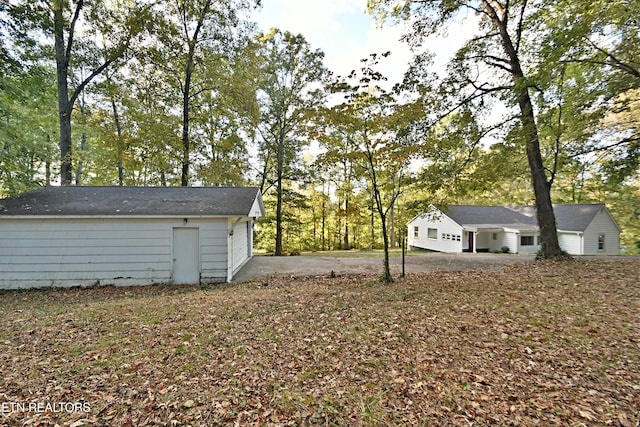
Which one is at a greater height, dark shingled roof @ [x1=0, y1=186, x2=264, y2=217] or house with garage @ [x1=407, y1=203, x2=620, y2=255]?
dark shingled roof @ [x1=0, y1=186, x2=264, y2=217]

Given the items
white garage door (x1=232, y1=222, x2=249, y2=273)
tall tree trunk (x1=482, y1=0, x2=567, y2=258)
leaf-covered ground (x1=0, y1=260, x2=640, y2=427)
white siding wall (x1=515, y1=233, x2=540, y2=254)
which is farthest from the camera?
white siding wall (x1=515, y1=233, x2=540, y2=254)

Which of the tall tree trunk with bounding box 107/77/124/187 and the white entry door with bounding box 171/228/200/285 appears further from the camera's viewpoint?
the tall tree trunk with bounding box 107/77/124/187

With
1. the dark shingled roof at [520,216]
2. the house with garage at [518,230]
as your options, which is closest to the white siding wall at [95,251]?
the house with garage at [518,230]

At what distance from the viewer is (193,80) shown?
14.3 meters

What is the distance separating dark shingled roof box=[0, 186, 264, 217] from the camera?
8.41m

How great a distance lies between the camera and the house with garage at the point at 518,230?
17975 mm

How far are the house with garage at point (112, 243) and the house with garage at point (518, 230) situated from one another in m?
14.3

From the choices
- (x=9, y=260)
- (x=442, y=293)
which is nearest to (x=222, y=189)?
(x=9, y=260)

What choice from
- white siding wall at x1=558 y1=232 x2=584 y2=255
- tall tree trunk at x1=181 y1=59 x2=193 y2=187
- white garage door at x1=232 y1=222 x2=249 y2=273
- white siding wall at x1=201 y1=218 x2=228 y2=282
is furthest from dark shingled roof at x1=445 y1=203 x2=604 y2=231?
tall tree trunk at x1=181 y1=59 x2=193 y2=187

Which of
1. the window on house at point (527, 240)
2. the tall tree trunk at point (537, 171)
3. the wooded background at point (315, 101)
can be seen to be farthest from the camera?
the window on house at point (527, 240)

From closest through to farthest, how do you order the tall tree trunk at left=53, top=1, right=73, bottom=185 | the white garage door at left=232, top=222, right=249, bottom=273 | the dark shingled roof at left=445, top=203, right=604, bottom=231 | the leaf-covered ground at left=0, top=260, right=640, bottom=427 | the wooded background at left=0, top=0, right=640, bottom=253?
the leaf-covered ground at left=0, top=260, right=640, bottom=427 < the wooded background at left=0, top=0, right=640, bottom=253 < the white garage door at left=232, top=222, right=249, bottom=273 < the tall tree trunk at left=53, top=1, right=73, bottom=185 < the dark shingled roof at left=445, top=203, right=604, bottom=231

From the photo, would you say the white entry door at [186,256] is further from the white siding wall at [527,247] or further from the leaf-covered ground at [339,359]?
the white siding wall at [527,247]

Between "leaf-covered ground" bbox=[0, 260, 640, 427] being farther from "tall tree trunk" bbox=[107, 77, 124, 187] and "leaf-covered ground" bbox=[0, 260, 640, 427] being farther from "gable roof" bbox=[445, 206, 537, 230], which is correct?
"gable roof" bbox=[445, 206, 537, 230]

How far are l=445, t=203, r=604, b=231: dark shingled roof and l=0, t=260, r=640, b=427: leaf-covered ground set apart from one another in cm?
1493
